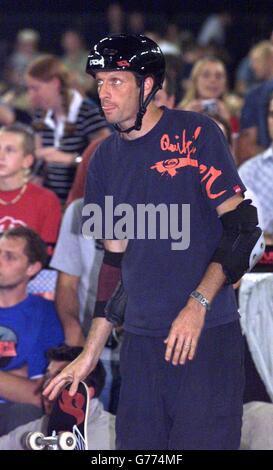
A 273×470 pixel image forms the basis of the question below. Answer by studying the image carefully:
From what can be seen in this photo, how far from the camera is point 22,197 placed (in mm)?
6797

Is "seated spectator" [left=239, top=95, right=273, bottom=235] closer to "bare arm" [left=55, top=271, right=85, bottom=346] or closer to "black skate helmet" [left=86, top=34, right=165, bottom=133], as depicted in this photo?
"bare arm" [left=55, top=271, right=85, bottom=346]

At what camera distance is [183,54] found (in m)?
13.5

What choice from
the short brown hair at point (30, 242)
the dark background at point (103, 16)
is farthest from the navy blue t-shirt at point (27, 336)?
the dark background at point (103, 16)

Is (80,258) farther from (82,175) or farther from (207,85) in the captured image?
(207,85)

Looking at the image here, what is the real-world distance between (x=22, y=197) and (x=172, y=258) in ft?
9.03

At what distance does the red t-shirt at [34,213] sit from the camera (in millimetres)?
6699

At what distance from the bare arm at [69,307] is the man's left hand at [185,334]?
6.74 ft

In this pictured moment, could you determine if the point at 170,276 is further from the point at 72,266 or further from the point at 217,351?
the point at 72,266

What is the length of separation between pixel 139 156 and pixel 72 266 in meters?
2.12

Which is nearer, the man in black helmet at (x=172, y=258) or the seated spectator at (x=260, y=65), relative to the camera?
the man in black helmet at (x=172, y=258)

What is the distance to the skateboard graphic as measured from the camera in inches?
187

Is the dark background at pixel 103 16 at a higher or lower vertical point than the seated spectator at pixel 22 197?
higher

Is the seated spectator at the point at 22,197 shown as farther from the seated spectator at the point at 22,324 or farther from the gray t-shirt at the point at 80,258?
the seated spectator at the point at 22,324

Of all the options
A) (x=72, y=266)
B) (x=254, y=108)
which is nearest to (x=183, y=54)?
(x=254, y=108)
